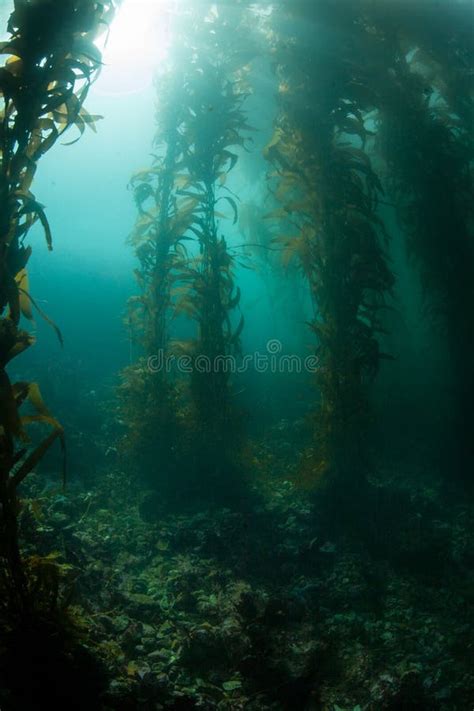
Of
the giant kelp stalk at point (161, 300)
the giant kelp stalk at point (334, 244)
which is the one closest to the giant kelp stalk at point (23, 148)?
the giant kelp stalk at point (334, 244)

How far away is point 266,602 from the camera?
3439 mm

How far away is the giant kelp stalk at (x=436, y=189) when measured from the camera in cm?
654

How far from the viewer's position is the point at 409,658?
2.98 metres

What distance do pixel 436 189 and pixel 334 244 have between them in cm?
246

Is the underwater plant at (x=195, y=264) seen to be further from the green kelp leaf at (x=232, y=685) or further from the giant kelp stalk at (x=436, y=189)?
the green kelp leaf at (x=232, y=685)

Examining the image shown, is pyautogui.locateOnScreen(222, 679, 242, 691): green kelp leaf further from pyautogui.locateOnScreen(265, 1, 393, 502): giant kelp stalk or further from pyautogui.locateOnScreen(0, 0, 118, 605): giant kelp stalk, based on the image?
pyautogui.locateOnScreen(265, 1, 393, 502): giant kelp stalk

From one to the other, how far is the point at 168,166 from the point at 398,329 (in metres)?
5.51

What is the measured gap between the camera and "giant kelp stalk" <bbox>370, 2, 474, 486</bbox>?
6543 millimetres

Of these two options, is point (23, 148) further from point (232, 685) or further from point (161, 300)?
point (161, 300)

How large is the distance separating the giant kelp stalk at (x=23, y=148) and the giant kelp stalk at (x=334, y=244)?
3307 millimetres

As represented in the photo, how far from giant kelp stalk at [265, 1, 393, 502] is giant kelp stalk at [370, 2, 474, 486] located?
57.0 inches

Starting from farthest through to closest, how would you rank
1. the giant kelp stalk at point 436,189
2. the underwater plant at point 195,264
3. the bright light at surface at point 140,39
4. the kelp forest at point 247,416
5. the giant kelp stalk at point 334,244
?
1. the giant kelp stalk at point 436,189
2. the underwater plant at point 195,264
3. the bright light at surface at point 140,39
4. the giant kelp stalk at point 334,244
5. the kelp forest at point 247,416

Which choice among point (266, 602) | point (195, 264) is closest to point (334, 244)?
point (195, 264)

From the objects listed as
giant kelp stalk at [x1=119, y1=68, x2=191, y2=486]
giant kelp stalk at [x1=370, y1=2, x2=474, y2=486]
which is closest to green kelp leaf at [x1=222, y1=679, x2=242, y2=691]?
giant kelp stalk at [x1=119, y1=68, x2=191, y2=486]
